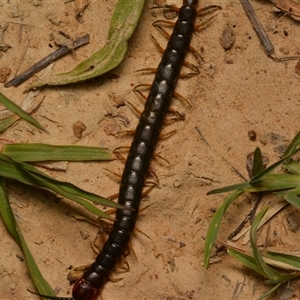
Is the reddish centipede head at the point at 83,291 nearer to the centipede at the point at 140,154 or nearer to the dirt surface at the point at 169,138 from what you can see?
the centipede at the point at 140,154

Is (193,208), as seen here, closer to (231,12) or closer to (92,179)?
(92,179)

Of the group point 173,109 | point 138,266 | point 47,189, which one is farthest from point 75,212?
point 173,109

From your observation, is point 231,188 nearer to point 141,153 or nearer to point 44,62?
point 141,153

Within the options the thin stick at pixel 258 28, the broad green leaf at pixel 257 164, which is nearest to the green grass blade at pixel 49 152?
the broad green leaf at pixel 257 164

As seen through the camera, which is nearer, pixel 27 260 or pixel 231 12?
pixel 27 260

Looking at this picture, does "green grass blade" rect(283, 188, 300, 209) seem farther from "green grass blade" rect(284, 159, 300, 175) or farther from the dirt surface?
the dirt surface
